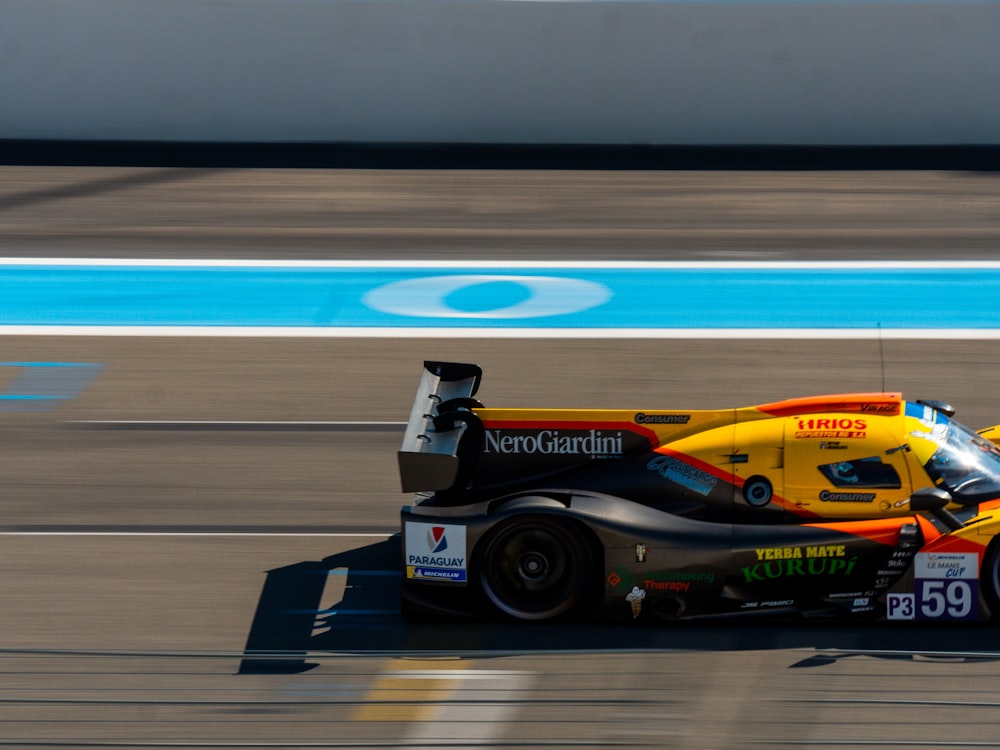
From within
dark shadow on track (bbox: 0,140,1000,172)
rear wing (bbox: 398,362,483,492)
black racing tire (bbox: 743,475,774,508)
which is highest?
dark shadow on track (bbox: 0,140,1000,172)

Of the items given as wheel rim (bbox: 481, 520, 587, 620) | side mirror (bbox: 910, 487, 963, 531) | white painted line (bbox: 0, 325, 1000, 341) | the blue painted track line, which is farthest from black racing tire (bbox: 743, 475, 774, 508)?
the blue painted track line

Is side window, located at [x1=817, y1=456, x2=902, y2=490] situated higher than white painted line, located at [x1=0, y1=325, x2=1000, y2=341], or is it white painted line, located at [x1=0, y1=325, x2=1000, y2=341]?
white painted line, located at [x1=0, y1=325, x2=1000, y2=341]

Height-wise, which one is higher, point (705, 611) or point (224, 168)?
point (224, 168)

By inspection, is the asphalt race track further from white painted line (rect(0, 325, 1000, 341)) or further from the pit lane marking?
white painted line (rect(0, 325, 1000, 341))

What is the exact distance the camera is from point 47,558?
354 inches

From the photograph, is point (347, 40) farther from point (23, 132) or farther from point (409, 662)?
point (409, 662)

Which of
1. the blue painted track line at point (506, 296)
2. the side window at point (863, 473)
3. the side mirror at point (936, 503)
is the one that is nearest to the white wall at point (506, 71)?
the blue painted track line at point (506, 296)

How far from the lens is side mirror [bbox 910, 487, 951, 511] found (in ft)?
24.8

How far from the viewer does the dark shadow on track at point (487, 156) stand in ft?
62.4

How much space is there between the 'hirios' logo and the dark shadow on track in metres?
11.8

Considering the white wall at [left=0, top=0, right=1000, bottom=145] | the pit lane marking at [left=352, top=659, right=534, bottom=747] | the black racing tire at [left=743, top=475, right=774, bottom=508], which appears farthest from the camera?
the white wall at [left=0, top=0, right=1000, bottom=145]

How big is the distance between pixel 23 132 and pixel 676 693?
51.6ft

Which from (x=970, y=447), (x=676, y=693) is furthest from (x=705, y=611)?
(x=970, y=447)

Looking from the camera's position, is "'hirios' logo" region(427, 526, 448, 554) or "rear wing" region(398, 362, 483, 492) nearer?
"'hirios' logo" region(427, 526, 448, 554)
